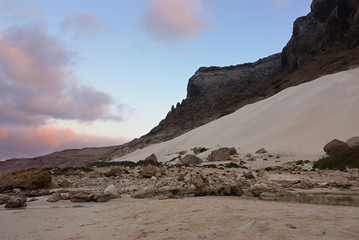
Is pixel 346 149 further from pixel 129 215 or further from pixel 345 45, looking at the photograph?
pixel 345 45

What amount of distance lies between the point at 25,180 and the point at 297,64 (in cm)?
6722

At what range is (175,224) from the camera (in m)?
4.11

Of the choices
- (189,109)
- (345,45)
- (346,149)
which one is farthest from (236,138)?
(189,109)

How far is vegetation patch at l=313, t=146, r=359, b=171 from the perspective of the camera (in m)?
14.5

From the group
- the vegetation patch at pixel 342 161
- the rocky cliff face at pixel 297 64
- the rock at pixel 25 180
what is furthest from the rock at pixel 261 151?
the rocky cliff face at pixel 297 64

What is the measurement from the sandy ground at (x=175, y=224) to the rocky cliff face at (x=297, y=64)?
52.5 meters

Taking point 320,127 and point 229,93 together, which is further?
point 229,93

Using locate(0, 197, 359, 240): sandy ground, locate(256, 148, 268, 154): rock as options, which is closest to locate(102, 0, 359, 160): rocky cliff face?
locate(256, 148, 268, 154): rock

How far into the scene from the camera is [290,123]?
101 feet

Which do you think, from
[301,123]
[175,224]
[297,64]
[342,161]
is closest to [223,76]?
[297,64]

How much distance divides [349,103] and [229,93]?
52768mm

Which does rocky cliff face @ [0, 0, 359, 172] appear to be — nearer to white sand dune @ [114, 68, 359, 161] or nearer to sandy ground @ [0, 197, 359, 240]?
white sand dune @ [114, 68, 359, 161]

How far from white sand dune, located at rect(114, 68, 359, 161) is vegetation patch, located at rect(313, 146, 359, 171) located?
593cm

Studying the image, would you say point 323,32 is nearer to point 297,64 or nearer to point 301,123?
point 297,64
